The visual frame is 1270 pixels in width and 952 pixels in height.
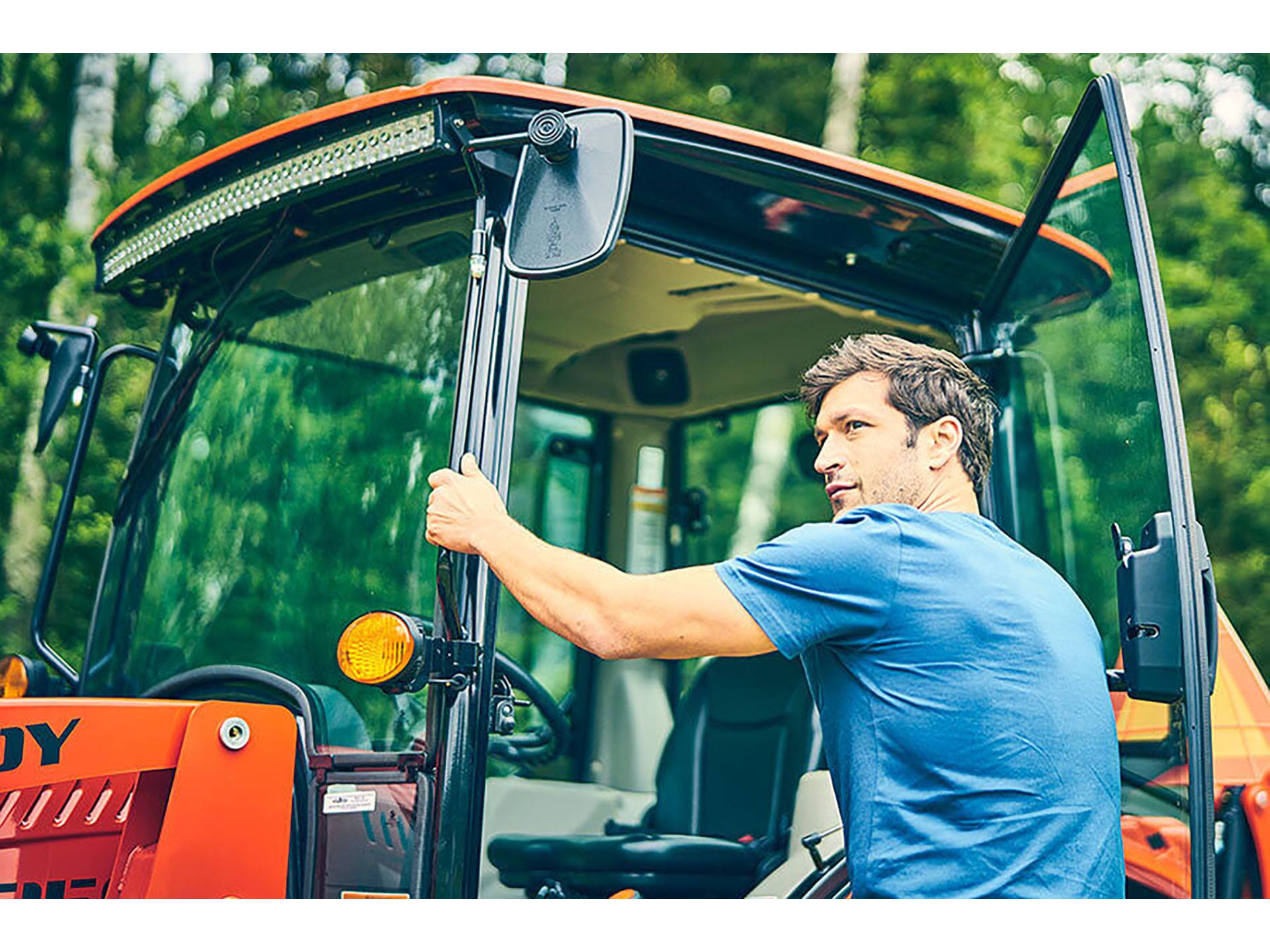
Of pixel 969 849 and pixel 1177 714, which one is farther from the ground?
pixel 1177 714

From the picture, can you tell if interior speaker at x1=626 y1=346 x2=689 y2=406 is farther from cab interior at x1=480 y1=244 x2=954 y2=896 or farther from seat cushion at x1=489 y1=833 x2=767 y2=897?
seat cushion at x1=489 y1=833 x2=767 y2=897

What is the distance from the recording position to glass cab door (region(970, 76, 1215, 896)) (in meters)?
1.96

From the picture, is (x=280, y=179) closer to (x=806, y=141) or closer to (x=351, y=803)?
(x=351, y=803)

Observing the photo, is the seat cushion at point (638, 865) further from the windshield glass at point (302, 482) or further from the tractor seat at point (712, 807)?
the windshield glass at point (302, 482)

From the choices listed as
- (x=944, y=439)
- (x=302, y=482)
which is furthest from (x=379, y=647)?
(x=944, y=439)

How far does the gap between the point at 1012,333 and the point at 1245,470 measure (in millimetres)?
8018

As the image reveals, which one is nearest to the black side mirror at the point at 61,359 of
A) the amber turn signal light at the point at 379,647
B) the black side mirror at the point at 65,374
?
the black side mirror at the point at 65,374

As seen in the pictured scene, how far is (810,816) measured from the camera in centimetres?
288

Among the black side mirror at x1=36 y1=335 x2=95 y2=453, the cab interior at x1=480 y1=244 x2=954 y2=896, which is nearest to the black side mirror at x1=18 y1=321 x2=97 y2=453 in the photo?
the black side mirror at x1=36 y1=335 x2=95 y2=453

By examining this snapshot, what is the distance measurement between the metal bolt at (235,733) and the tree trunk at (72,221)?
640 cm

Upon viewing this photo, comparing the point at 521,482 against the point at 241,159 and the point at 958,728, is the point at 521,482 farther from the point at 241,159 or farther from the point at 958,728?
the point at 958,728

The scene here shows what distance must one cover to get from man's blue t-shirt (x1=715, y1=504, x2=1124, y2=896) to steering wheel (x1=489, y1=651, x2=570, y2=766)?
519 mm

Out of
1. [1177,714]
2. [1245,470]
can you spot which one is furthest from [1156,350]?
[1245,470]

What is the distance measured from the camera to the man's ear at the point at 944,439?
6.75 ft
